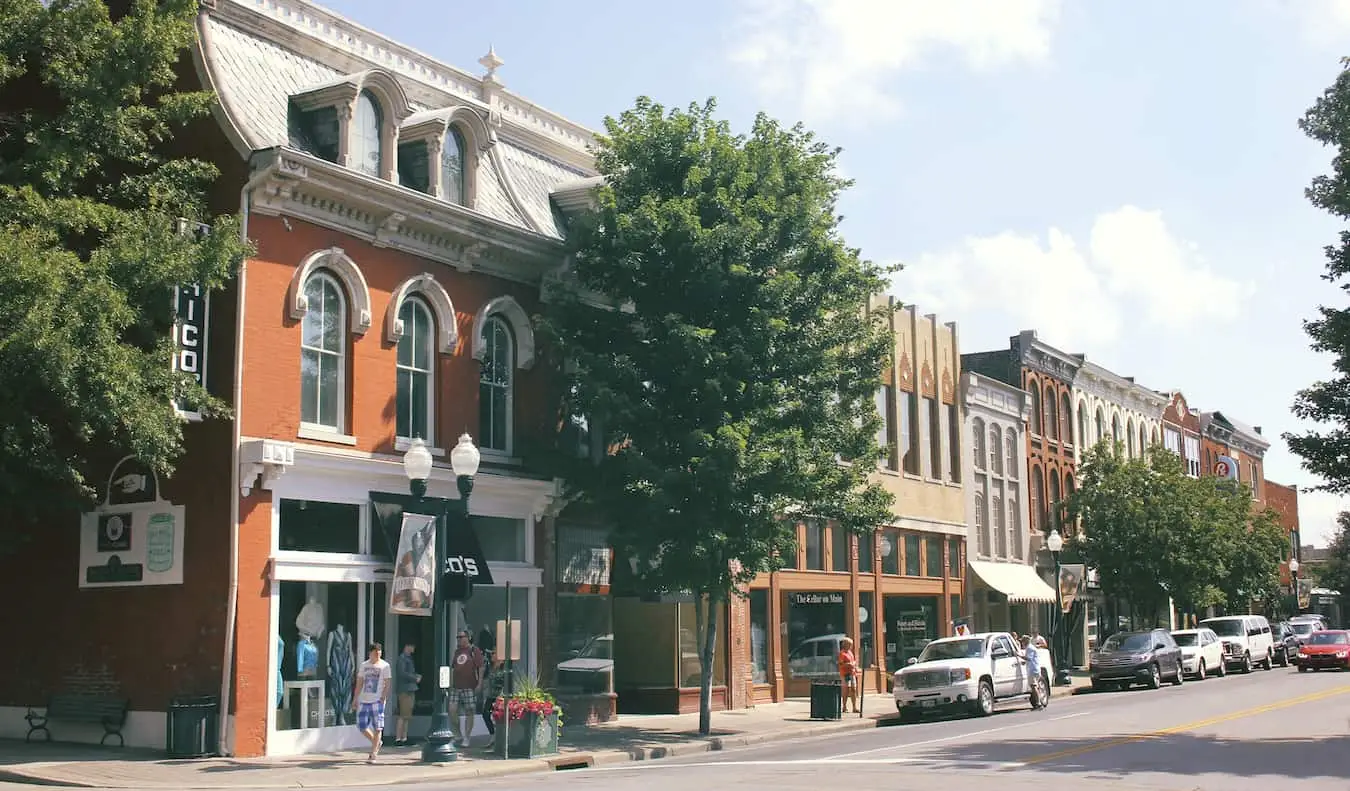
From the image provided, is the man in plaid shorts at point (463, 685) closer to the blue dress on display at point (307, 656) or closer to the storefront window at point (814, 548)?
the blue dress on display at point (307, 656)

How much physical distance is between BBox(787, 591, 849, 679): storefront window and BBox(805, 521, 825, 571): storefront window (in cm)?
69

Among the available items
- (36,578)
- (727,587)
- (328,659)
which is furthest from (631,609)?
(36,578)

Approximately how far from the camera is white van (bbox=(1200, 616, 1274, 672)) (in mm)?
47844

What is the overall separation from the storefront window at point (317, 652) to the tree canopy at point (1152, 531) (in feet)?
111

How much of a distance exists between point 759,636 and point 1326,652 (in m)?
23.9

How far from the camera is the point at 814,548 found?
35406 mm

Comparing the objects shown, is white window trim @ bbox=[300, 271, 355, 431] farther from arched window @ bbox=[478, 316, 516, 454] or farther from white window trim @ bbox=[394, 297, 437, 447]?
arched window @ bbox=[478, 316, 516, 454]

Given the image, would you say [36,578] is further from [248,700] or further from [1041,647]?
[1041,647]

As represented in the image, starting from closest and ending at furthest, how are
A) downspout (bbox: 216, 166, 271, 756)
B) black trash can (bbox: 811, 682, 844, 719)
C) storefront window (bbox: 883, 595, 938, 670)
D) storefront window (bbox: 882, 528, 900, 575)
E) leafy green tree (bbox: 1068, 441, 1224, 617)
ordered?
downspout (bbox: 216, 166, 271, 756) < black trash can (bbox: 811, 682, 844, 719) < storefront window (bbox: 882, 528, 900, 575) < storefront window (bbox: 883, 595, 938, 670) < leafy green tree (bbox: 1068, 441, 1224, 617)

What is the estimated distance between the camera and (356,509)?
22.2 metres

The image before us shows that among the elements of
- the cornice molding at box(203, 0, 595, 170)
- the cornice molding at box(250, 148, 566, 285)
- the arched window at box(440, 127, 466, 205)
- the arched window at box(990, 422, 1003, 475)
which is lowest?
the arched window at box(990, 422, 1003, 475)

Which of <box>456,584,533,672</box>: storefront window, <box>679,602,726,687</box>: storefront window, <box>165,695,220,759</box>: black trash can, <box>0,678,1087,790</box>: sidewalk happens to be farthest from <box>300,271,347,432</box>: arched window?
<box>679,602,726,687</box>: storefront window

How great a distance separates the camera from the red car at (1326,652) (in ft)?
151

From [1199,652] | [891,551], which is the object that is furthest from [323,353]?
[1199,652]
